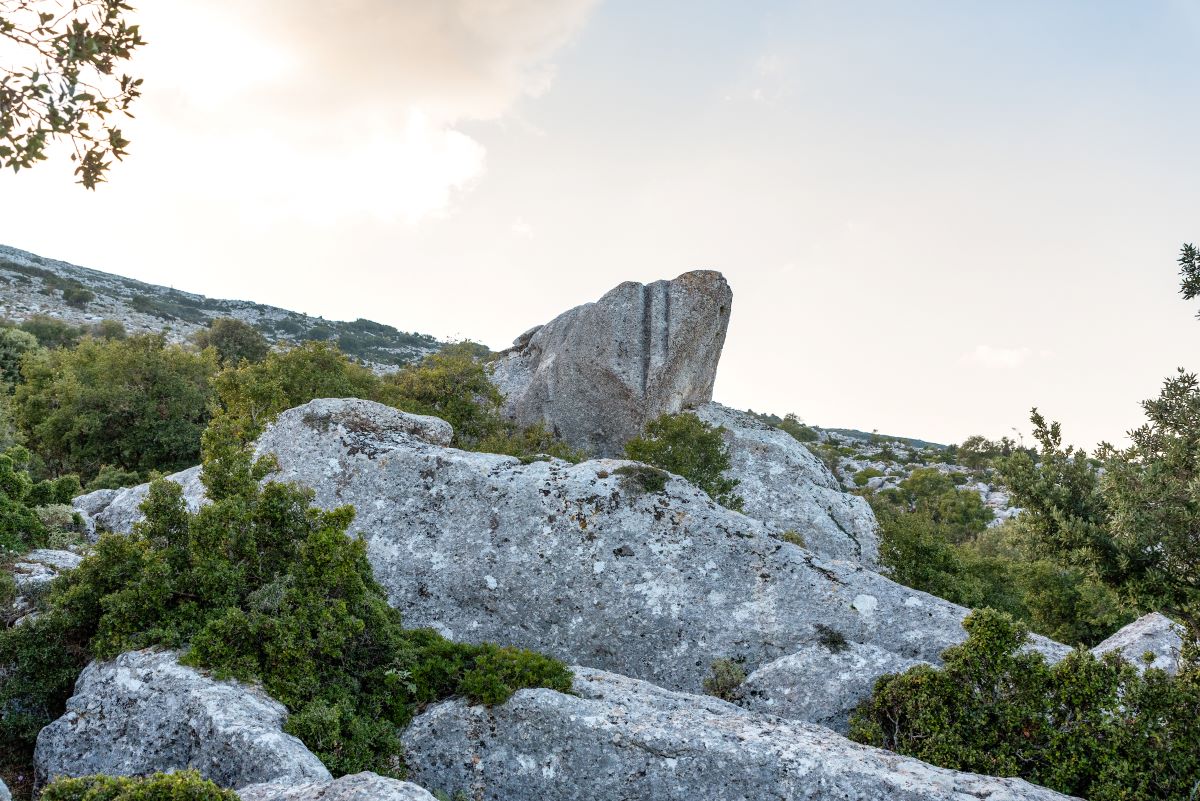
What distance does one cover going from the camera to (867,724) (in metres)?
9.78

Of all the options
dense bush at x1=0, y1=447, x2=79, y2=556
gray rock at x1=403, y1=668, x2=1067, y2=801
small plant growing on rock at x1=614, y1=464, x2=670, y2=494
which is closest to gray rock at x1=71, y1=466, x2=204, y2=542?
dense bush at x1=0, y1=447, x2=79, y2=556

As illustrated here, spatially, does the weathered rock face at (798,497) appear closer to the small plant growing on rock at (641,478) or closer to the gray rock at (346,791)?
the small plant growing on rock at (641,478)

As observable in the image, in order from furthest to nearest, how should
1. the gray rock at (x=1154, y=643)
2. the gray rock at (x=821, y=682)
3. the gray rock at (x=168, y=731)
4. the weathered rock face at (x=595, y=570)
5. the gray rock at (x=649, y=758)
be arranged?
the weathered rock face at (x=595, y=570) < the gray rock at (x=821, y=682) < the gray rock at (x=1154, y=643) < the gray rock at (x=649, y=758) < the gray rock at (x=168, y=731)

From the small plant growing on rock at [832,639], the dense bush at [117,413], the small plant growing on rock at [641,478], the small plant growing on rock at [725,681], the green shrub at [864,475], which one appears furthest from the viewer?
the green shrub at [864,475]

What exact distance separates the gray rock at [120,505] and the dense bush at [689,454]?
12230 mm

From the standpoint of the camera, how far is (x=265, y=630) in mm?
8719

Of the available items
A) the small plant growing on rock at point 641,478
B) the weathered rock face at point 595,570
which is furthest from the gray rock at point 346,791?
the small plant growing on rock at point 641,478

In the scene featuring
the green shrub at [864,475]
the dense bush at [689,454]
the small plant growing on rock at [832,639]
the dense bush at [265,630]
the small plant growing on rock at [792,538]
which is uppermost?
the green shrub at [864,475]

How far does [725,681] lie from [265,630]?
6806 mm

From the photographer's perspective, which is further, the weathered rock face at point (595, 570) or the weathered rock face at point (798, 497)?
the weathered rock face at point (798, 497)

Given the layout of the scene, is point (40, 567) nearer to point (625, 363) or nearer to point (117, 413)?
point (117, 413)

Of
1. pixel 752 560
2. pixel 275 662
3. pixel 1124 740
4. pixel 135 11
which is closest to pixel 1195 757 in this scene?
pixel 1124 740

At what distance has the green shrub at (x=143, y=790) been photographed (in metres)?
5.53

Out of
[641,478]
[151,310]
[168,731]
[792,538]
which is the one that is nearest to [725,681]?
[641,478]
